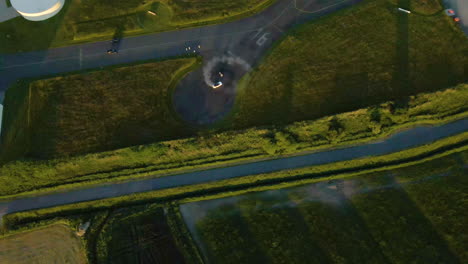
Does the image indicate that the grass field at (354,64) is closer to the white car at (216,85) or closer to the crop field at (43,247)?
the white car at (216,85)

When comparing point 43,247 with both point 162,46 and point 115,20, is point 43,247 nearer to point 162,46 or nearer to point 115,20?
point 162,46

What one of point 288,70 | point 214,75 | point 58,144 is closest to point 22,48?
point 58,144

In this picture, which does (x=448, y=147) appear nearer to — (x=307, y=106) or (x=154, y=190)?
(x=307, y=106)

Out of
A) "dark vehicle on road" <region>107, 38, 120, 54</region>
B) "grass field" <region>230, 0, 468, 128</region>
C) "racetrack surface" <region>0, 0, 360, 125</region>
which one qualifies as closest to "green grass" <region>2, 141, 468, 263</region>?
"grass field" <region>230, 0, 468, 128</region>

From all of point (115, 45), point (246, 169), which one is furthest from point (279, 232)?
point (115, 45)

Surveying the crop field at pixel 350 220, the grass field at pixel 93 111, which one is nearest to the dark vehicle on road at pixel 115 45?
the grass field at pixel 93 111
